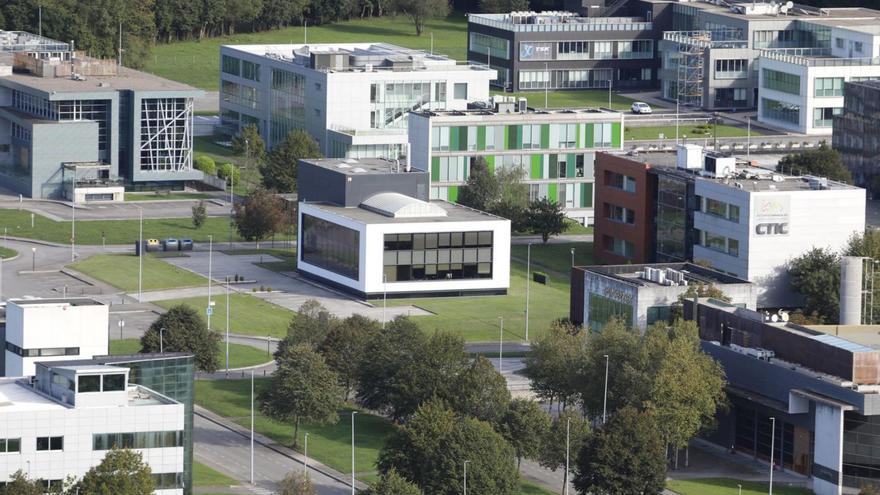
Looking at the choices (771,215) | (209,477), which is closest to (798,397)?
(209,477)

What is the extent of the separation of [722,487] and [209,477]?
86.6 ft

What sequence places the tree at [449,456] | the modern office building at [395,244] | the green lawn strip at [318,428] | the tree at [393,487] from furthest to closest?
the modern office building at [395,244] < the green lawn strip at [318,428] < the tree at [449,456] < the tree at [393,487]

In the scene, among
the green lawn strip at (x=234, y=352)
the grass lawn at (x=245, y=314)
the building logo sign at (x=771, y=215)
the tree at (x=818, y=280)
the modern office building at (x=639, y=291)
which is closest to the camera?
the modern office building at (x=639, y=291)

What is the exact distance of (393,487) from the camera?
11300cm

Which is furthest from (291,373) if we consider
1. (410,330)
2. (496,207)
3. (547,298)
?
(496,207)

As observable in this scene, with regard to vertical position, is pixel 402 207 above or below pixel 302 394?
above

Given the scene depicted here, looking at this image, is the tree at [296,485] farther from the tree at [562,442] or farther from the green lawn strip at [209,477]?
the tree at [562,442]

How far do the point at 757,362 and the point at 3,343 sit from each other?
1603 inches

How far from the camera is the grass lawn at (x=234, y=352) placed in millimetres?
151688

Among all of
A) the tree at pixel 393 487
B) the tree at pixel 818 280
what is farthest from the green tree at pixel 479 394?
the tree at pixel 818 280

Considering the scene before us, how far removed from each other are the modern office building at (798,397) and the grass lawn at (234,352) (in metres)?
28.6

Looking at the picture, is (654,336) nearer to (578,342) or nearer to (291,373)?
(578,342)

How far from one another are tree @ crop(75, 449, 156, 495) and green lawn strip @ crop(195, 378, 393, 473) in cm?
2134

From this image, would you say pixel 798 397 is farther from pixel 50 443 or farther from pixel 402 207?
pixel 402 207
